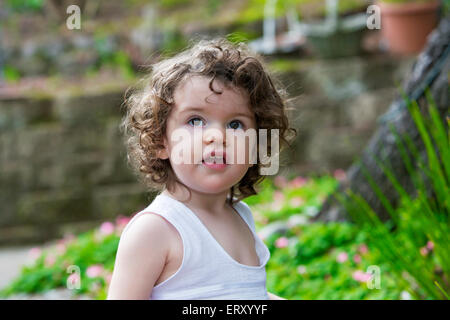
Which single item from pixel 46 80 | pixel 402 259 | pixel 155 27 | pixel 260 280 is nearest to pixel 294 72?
pixel 155 27

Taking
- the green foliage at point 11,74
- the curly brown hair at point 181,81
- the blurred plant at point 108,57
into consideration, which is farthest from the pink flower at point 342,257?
the green foliage at point 11,74

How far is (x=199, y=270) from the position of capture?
5.08 feet

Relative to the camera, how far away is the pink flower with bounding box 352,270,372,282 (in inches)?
110

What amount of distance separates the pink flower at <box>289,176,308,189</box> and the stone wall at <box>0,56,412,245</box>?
0.42ft

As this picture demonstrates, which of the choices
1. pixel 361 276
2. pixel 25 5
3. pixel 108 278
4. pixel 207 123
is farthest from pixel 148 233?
pixel 25 5

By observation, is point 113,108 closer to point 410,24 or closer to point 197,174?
point 410,24

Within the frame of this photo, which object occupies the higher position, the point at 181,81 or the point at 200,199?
the point at 181,81

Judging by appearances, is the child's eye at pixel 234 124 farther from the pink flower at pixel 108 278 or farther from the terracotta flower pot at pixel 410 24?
the terracotta flower pot at pixel 410 24

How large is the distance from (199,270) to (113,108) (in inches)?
179

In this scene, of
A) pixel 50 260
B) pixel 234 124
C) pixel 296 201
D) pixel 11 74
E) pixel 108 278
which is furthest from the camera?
pixel 11 74

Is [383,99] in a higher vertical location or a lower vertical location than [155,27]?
lower

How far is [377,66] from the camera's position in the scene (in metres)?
6.12
